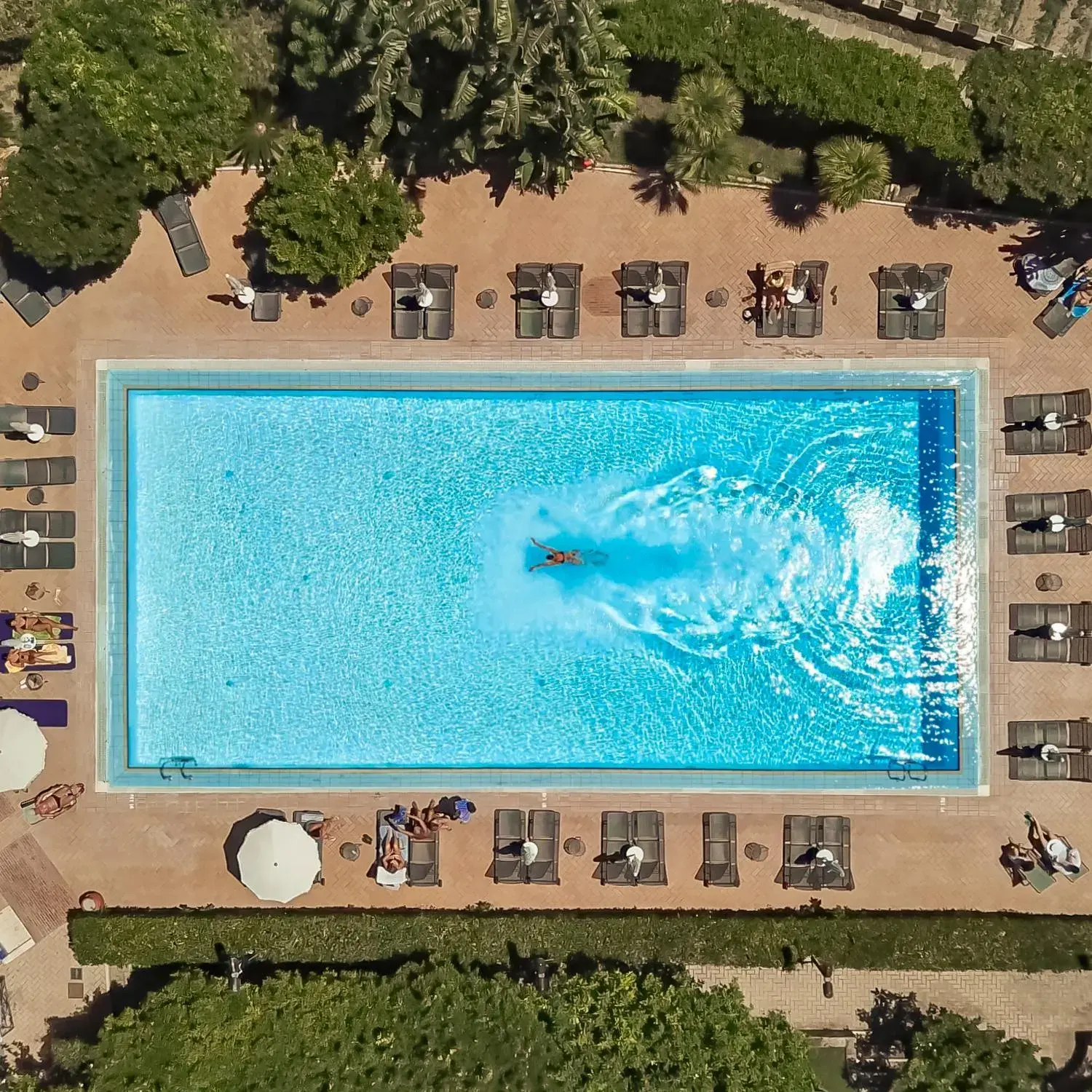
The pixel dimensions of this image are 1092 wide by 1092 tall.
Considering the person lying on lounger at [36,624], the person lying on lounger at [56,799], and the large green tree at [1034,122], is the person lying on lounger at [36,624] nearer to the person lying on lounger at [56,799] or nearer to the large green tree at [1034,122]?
the person lying on lounger at [56,799]

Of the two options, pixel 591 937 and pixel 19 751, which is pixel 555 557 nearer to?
pixel 591 937

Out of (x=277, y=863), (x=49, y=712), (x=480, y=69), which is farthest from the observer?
(x=49, y=712)

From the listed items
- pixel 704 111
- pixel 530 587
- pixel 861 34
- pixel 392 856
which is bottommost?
pixel 392 856

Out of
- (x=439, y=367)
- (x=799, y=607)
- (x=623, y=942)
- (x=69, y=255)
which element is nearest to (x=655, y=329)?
(x=439, y=367)

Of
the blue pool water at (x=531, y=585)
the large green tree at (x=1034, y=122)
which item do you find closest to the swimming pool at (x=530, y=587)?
the blue pool water at (x=531, y=585)

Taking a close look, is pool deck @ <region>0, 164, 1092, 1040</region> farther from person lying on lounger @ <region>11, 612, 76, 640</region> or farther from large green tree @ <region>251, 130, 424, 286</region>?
large green tree @ <region>251, 130, 424, 286</region>

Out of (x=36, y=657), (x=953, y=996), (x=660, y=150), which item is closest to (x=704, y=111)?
(x=660, y=150)

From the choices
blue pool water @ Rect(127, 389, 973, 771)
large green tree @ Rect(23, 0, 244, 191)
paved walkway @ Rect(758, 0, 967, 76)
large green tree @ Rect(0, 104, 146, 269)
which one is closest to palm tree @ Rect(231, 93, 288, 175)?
large green tree @ Rect(23, 0, 244, 191)
